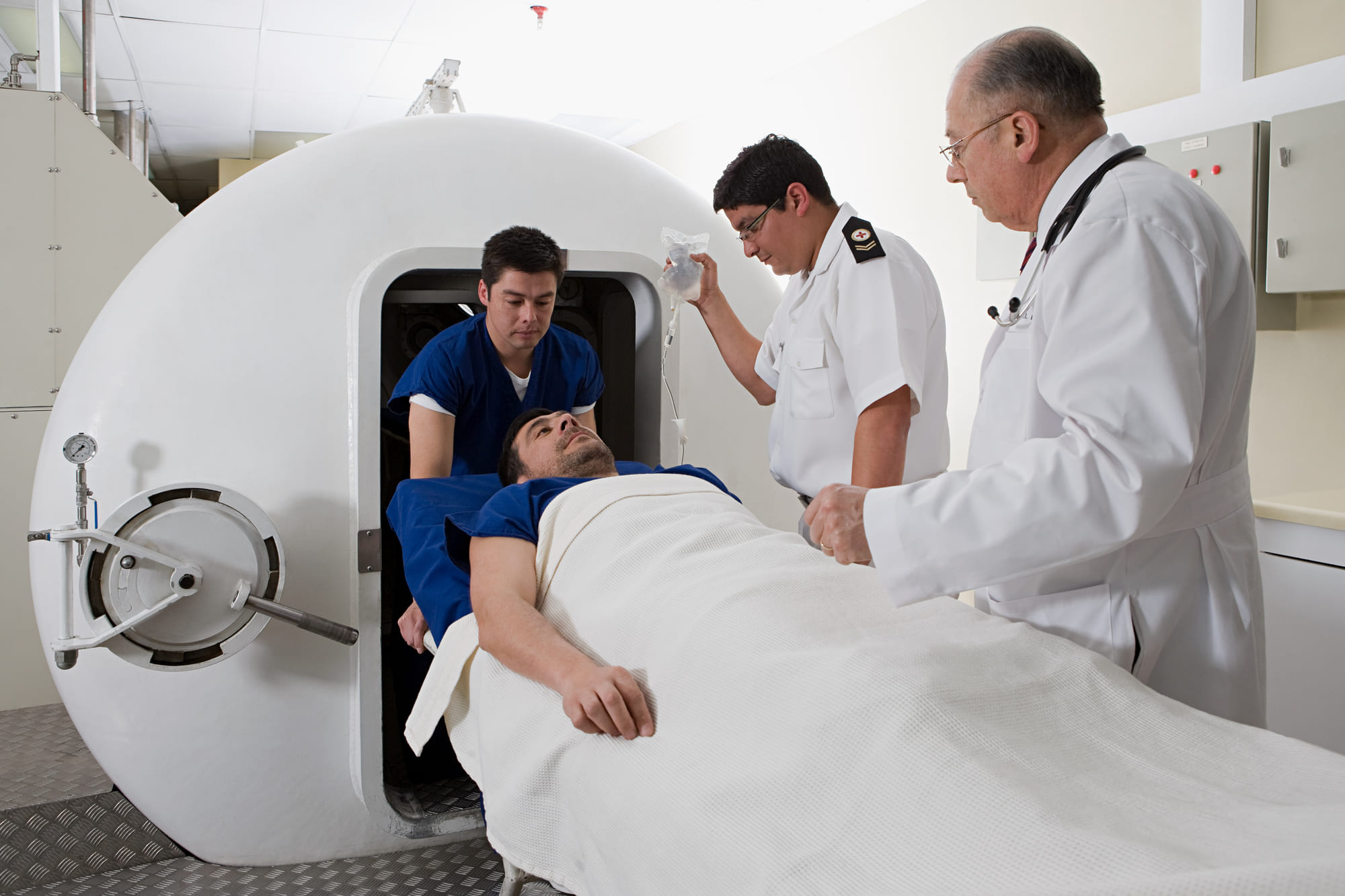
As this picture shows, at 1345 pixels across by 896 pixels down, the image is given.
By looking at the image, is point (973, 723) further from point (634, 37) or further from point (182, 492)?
point (634, 37)

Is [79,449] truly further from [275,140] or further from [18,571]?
[275,140]

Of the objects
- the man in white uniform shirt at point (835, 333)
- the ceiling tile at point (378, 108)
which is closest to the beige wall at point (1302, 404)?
the man in white uniform shirt at point (835, 333)

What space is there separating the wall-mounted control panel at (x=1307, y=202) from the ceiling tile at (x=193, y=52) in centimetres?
440

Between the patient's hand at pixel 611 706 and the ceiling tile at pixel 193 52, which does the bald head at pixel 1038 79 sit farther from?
the ceiling tile at pixel 193 52

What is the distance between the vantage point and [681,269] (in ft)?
6.86

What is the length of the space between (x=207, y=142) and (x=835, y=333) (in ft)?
21.8

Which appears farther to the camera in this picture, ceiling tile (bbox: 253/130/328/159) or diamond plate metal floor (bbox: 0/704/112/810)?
ceiling tile (bbox: 253/130/328/159)

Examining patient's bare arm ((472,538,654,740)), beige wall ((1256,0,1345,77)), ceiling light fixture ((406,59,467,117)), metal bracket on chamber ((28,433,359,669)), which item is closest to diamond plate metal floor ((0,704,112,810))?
metal bracket on chamber ((28,433,359,669))

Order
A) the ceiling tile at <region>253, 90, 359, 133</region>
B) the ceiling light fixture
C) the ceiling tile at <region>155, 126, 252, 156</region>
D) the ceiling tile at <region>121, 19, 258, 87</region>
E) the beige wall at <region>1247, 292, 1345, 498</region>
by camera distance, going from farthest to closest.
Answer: the ceiling tile at <region>155, 126, 252, 156</region> → the ceiling tile at <region>253, 90, 359, 133</region> → the ceiling tile at <region>121, 19, 258, 87</region> → the beige wall at <region>1247, 292, 1345, 498</region> → the ceiling light fixture

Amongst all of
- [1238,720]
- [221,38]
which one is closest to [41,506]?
[1238,720]

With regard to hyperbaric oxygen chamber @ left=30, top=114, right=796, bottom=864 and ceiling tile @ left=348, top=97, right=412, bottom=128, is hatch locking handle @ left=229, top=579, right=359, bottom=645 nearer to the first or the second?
hyperbaric oxygen chamber @ left=30, top=114, right=796, bottom=864

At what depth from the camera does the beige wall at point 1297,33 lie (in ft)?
8.45

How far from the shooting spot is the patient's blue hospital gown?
160cm

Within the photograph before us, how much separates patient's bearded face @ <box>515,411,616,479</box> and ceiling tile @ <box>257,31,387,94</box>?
3.61 m
